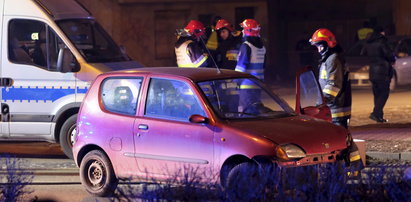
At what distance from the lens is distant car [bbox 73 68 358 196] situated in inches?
354

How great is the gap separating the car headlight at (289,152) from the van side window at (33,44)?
16.4 feet

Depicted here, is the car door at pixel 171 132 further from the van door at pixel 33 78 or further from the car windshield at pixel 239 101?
the van door at pixel 33 78

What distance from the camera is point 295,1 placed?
97.9 ft

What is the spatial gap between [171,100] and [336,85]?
245 cm

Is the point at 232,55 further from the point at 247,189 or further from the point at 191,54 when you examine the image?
the point at 247,189

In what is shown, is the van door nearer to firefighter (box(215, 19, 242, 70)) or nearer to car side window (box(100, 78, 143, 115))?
car side window (box(100, 78, 143, 115))

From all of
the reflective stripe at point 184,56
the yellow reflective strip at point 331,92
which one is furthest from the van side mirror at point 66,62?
the yellow reflective strip at point 331,92

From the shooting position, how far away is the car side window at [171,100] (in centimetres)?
961

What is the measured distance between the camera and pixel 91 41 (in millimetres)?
13586

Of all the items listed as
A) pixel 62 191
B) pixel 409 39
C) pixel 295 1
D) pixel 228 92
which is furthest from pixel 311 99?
pixel 295 1

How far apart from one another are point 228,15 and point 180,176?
20.0m

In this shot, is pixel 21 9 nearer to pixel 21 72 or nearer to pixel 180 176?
pixel 21 72

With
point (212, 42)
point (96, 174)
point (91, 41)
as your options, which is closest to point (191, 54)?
point (91, 41)

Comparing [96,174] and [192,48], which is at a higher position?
[192,48]
